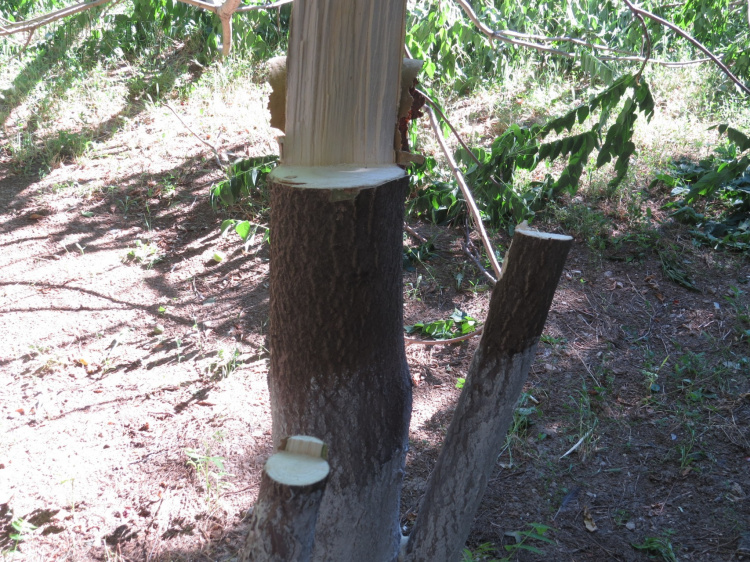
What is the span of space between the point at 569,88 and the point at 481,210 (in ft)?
7.74

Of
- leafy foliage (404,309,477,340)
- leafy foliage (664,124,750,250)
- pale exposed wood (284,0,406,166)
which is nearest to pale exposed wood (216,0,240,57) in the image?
pale exposed wood (284,0,406,166)

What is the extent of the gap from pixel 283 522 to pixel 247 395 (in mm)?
1853

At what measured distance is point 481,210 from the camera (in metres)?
4.20

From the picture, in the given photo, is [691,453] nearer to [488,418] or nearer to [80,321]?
[488,418]

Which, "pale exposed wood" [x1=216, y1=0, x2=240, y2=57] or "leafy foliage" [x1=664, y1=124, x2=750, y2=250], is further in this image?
"leafy foliage" [x1=664, y1=124, x2=750, y2=250]

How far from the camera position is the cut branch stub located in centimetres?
114

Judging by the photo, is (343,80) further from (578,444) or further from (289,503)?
(578,444)

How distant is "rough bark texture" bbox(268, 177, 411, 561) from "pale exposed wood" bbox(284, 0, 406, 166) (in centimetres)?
14

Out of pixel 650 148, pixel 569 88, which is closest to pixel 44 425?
pixel 650 148

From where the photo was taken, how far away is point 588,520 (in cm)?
228

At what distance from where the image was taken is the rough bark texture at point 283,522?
1.14m

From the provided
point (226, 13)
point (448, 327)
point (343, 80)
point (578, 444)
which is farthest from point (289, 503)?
point (448, 327)

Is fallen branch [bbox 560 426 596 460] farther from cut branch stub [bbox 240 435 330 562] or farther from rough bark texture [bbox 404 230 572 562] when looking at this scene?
cut branch stub [bbox 240 435 330 562]

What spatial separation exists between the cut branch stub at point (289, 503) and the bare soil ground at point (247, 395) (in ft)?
3.54
